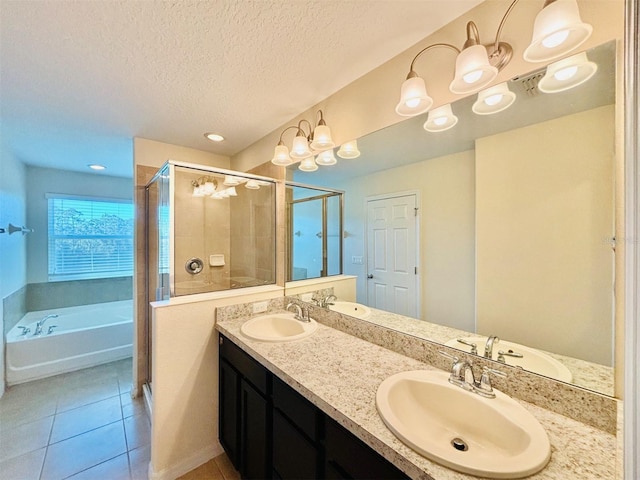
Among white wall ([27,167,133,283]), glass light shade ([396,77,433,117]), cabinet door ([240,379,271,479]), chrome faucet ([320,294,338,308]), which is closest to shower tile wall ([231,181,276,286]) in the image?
chrome faucet ([320,294,338,308])

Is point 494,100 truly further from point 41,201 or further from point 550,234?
point 41,201

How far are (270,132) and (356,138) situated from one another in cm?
104

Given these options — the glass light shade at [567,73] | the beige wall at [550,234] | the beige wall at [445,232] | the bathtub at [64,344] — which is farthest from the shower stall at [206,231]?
the glass light shade at [567,73]

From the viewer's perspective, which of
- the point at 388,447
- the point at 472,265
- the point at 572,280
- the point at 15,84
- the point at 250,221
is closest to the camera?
the point at 388,447

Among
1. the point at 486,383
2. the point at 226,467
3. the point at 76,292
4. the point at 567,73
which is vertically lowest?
the point at 226,467

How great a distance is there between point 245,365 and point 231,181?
155 cm

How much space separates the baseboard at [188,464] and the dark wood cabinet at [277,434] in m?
0.13

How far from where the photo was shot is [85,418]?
6.73ft

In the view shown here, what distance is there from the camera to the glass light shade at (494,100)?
38.4 inches

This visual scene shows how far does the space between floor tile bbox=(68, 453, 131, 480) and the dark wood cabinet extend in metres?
0.61

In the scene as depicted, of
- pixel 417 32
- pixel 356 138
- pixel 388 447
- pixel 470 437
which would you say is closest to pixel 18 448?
pixel 388 447

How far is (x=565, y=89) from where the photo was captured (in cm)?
87

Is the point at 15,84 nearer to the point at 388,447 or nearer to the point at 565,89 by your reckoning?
the point at 388,447

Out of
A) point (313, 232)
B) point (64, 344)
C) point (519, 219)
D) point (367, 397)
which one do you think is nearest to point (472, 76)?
point (519, 219)
